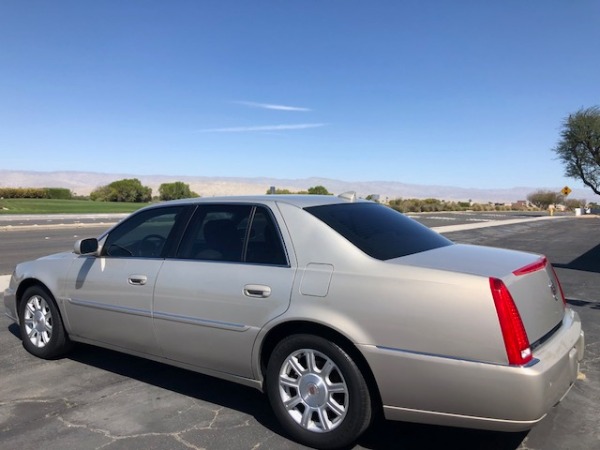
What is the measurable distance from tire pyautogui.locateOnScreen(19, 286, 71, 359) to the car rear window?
2.85m

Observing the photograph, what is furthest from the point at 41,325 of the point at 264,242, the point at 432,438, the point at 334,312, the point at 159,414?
the point at 432,438

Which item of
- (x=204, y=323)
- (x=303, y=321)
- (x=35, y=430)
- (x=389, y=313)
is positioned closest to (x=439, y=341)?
(x=389, y=313)

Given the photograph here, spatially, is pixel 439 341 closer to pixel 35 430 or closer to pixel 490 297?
pixel 490 297

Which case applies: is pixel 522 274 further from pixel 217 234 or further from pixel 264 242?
pixel 217 234

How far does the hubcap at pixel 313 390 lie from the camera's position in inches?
137

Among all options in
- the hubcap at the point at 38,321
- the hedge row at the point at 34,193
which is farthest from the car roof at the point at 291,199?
the hedge row at the point at 34,193

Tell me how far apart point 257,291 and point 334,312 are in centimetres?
63

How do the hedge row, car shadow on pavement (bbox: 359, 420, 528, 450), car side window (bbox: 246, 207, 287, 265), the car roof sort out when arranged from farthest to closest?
1. the hedge row
2. the car roof
3. car side window (bbox: 246, 207, 287, 265)
4. car shadow on pavement (bbox: 359, 420, 528, 450)

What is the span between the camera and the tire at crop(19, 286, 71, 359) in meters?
5.25

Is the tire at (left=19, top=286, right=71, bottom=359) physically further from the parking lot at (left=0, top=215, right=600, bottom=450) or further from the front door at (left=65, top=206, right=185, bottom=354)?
the front door at (left=65, top=206, right=185, bottom=354)

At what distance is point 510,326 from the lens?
304 cm

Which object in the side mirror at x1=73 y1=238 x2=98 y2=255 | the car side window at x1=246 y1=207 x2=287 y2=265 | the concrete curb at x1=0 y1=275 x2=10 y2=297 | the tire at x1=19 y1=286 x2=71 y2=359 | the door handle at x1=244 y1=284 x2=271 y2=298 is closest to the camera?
the door handle at x1=244 y1=284 x2=271 y2=298

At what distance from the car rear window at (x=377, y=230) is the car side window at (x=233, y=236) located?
37cm

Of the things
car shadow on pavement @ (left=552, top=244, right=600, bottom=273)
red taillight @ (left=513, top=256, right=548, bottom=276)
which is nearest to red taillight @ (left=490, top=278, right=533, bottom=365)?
red taillight @ (left=513, top=256, right=548, bottom=276)
